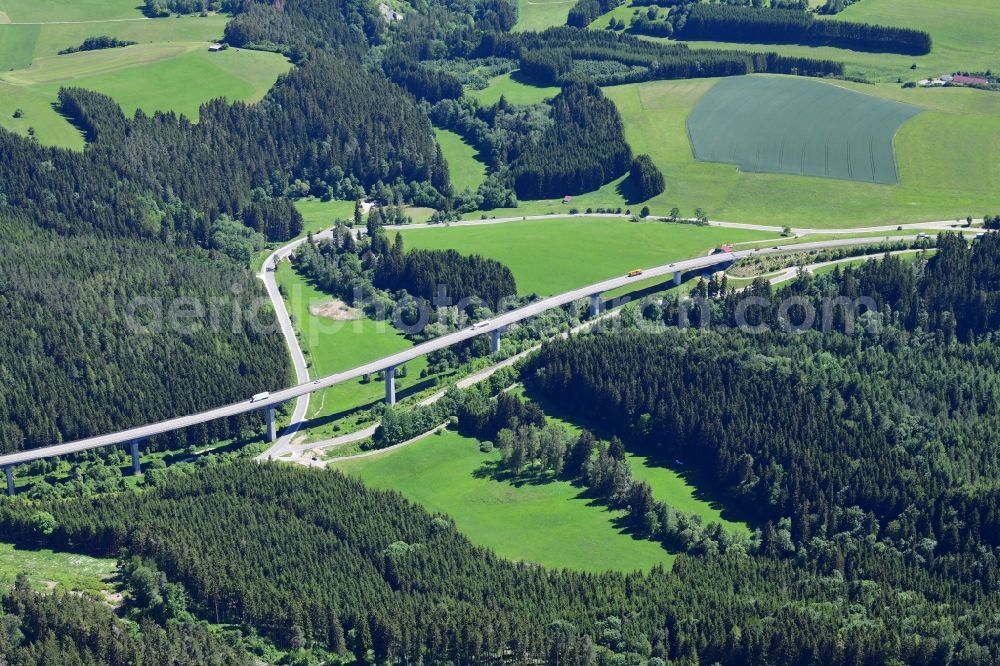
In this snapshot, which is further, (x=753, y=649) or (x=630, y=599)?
(x=630, y=599)

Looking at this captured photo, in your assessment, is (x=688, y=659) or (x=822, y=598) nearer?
(x=688, y=659)

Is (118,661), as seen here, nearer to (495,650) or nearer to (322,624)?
(322,624)

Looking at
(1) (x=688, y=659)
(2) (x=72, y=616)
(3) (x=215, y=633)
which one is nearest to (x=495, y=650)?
(1) (x=688, y=659)

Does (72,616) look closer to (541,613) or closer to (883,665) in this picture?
(541,613)

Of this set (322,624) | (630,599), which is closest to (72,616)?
(322,624)

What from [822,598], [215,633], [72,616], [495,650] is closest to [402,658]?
[495,650]
